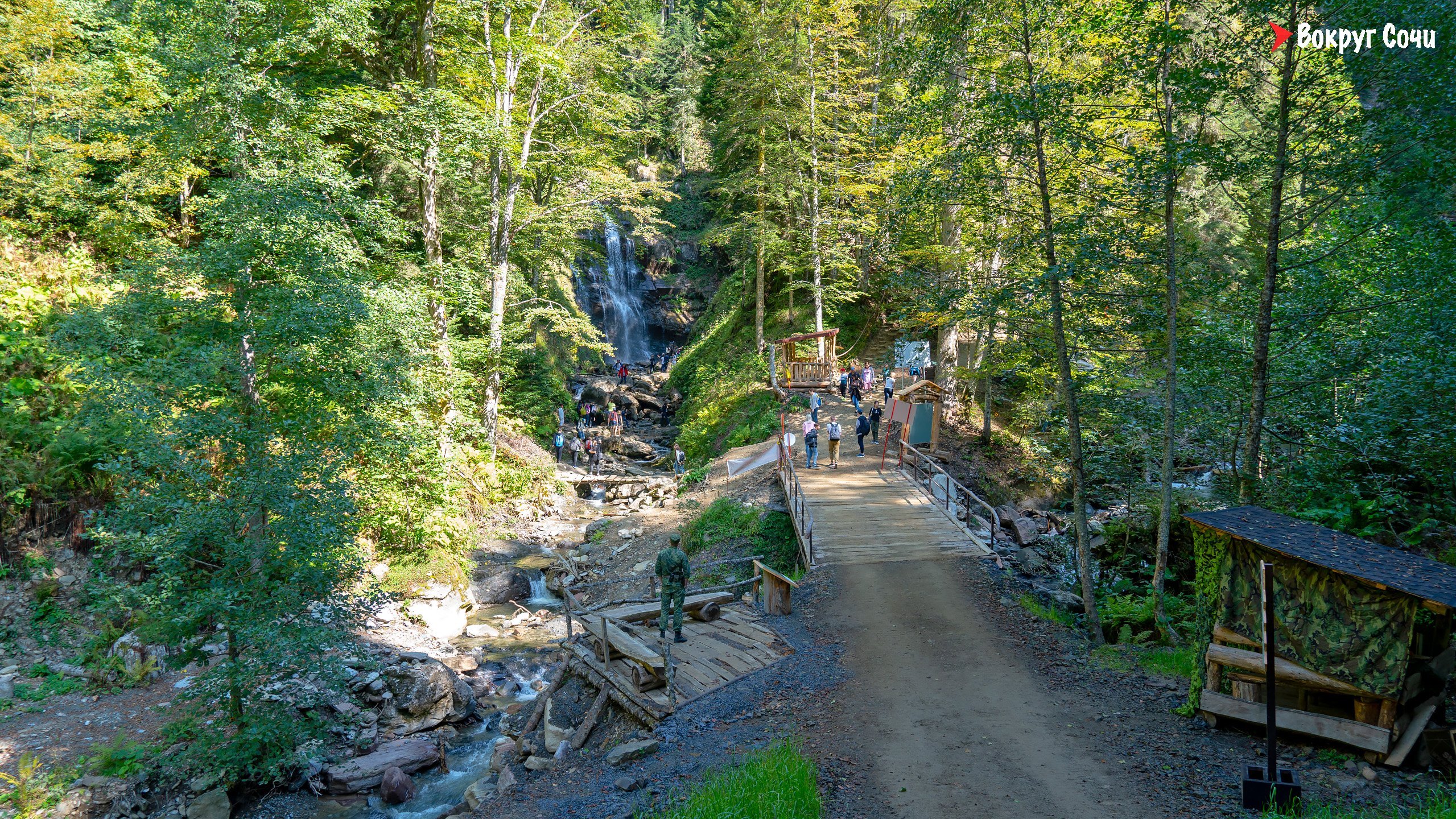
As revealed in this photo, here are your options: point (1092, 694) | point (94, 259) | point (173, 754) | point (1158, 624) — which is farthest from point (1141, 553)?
point (94, 259)

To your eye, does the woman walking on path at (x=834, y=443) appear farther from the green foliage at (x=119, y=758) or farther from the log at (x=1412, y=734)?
the green foliage at (x=119, y=758)

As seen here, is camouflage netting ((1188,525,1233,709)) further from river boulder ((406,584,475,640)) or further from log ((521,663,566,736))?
river boulder ((406,584,475,640))

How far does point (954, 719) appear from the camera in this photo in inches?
349

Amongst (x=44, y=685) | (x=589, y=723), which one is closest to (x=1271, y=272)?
(x=589, y=723)

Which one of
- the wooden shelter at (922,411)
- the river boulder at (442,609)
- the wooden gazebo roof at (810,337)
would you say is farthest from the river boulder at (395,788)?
the wooden gazebo roof at (810,337)

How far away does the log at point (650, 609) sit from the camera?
39.8ft

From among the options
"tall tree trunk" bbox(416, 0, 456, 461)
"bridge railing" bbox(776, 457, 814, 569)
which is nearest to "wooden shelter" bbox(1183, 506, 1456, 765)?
"bridge railing" bbox(776, 457, 814, 569)

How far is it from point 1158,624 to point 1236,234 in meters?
22.9

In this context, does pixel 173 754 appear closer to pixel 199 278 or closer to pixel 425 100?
pixel 199 278

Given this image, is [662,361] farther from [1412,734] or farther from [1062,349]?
[1412,734]

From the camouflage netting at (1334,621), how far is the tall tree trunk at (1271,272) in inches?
172

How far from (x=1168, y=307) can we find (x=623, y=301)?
37.4m

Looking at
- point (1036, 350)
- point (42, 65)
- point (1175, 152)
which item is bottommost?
point (1036, 350)

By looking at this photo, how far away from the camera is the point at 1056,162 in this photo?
1218cm
